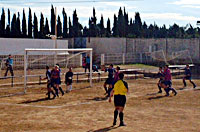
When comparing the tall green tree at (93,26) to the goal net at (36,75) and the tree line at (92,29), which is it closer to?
the tree line at (92,29)

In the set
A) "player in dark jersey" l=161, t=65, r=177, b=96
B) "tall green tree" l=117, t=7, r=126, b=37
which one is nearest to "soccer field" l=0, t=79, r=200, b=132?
"player in dark jersey" l=161, t=65, r=177, b=96

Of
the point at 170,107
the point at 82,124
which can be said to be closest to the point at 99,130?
the point at 82,124

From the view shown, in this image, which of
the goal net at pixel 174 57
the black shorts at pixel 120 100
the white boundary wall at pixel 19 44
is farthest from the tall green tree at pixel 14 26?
the black shorts at pixel 120 100

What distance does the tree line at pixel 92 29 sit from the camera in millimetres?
54438

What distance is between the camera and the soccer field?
13.1m

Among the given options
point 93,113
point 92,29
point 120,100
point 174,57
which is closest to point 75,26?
point 92,29

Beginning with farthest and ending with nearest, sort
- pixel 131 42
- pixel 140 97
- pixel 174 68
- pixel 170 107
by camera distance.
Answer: pixel 131 42 → pixel 174 68 → pixel 140 97 → pixel 170 107

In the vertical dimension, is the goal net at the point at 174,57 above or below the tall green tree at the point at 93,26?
below

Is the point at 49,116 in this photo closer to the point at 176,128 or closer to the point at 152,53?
the point at 176,128

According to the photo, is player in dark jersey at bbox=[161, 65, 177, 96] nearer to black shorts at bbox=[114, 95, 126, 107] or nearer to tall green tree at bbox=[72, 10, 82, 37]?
black shorts at bbox=[114, 95, 126, 107]

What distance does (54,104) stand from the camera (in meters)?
18.1

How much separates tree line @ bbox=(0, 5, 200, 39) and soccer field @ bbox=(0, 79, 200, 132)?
32.6 m

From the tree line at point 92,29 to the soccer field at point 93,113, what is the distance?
3263cm

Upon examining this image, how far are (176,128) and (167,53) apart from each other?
3564cm
